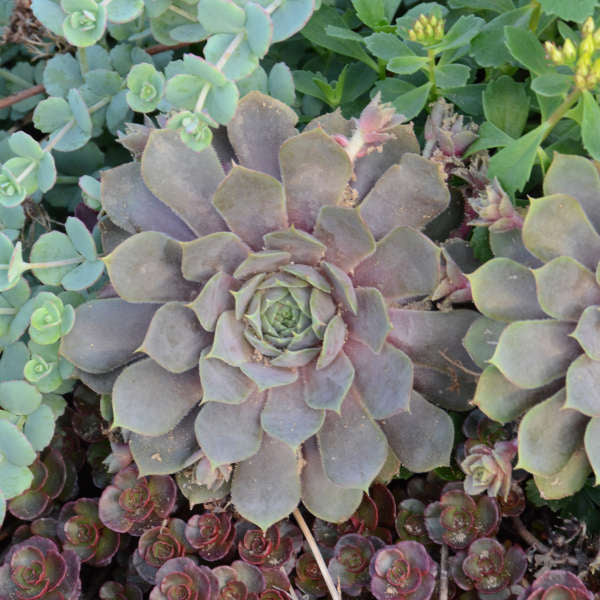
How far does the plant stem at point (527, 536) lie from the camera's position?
4.41ft

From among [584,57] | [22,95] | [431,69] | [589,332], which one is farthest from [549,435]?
[22,95]

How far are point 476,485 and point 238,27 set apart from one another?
0.79 metres

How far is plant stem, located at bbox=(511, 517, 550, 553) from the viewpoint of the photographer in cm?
134

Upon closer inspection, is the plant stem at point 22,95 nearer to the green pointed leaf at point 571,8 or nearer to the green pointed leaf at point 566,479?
the green pointed leaf at point 571,8

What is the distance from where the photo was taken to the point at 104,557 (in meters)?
1.40

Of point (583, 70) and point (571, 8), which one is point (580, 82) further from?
point (571, 8)

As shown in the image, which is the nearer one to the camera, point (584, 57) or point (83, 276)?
point (584, 57)

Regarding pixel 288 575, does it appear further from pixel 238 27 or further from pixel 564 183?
pixel 238 27

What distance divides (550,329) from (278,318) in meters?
0.41

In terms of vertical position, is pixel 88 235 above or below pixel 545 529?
above

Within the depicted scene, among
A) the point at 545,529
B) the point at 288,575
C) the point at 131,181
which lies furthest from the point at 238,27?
the point at 545,529

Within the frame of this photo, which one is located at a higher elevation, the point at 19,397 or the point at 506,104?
the point at 506,104

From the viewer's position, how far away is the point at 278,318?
1184mm

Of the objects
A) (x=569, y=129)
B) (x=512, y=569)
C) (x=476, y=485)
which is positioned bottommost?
(x=512, y=569)
